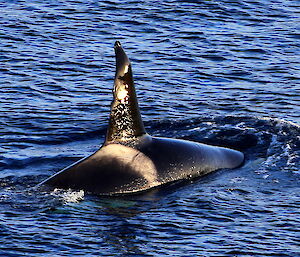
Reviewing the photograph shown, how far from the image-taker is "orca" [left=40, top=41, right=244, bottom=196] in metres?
15.0

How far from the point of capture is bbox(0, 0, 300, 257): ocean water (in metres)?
13.5

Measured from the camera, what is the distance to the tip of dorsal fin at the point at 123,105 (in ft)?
49.4

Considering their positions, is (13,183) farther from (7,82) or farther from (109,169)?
(7,82)

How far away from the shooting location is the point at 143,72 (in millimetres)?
24062

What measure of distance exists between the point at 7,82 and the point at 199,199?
9.03 metres

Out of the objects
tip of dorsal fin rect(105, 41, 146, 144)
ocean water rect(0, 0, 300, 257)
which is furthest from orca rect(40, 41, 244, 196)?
ocean water rect(0, 0, 300, 257)

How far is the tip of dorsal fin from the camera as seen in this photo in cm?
1505

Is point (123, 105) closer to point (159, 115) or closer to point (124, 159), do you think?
point (124, 159)

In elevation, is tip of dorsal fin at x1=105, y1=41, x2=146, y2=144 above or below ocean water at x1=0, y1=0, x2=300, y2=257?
above

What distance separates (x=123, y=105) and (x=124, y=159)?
85 cm

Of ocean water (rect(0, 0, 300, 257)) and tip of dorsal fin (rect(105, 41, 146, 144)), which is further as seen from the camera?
tip of dorsal fin (rect(105, 41, 146, 144))

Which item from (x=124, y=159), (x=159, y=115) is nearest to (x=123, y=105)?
(x=124, y=159)

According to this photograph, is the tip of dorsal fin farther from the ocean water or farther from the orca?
the ocean water

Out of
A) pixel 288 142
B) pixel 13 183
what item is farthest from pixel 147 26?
pixel 13 183
